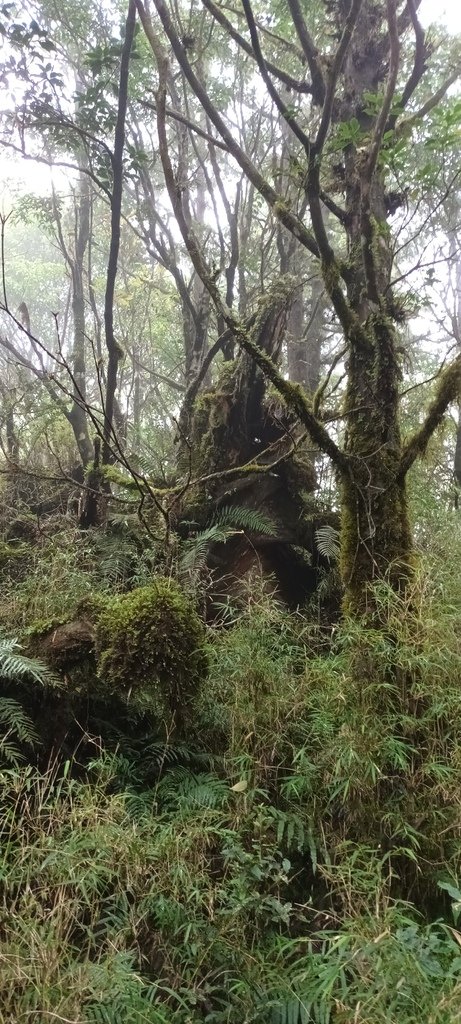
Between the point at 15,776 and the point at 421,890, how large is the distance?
1852 millimetres

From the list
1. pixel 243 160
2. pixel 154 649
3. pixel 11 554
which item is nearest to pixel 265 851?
pixel 154 649

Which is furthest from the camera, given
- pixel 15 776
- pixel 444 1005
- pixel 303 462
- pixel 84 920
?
pixel 303 462

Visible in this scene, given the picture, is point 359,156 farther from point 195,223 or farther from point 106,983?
point 195,223

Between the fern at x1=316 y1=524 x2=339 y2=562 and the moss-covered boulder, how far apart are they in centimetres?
169

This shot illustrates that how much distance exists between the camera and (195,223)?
10359 mm

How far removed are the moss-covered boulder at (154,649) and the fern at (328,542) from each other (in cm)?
169

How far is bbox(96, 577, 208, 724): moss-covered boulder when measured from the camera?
3.24 metres

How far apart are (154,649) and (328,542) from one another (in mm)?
2088

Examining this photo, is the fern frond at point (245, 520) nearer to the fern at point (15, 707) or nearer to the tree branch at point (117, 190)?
the tree branch at point (117, 190)

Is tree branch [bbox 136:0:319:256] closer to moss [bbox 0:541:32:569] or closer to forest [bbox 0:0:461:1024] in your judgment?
forest [bbox 0:0:461:1024]

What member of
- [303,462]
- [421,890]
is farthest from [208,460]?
[421,890]

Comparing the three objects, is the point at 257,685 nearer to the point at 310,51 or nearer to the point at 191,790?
the point at 191,790

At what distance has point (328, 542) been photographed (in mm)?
4891

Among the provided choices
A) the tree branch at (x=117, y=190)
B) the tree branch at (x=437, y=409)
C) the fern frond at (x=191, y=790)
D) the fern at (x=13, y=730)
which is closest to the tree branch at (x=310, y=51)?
the tree branch at (x=117, y=190)
